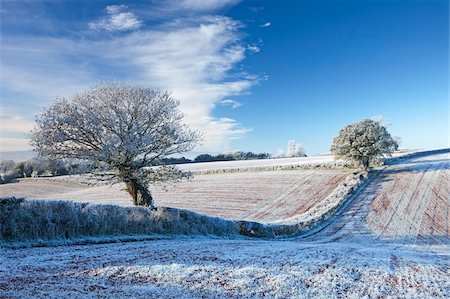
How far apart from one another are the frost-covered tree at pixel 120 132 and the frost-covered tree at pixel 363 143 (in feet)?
109

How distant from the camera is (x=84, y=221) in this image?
1820 cm

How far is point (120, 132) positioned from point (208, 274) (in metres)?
17.0

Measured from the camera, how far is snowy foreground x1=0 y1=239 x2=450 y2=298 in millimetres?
10289

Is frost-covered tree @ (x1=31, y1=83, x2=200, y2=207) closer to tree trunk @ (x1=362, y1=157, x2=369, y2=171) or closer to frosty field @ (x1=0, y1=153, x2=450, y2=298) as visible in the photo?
frosty field @ (x1=0, y1=153, x2=450, y2=298)

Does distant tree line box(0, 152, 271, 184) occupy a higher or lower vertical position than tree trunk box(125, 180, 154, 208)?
higher

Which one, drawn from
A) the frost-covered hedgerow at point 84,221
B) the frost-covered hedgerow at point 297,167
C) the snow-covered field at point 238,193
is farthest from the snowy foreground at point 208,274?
the frost-covered hedgerow at point 297,167

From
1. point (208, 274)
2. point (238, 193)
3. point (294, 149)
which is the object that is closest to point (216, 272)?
point (208, 274)

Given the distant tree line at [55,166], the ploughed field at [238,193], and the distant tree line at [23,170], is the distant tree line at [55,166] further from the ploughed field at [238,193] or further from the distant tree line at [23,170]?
the ploughed field at [238,193]

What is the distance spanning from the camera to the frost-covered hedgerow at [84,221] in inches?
640

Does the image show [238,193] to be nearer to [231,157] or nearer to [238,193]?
[238,193]

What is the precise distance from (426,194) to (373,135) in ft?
44.8

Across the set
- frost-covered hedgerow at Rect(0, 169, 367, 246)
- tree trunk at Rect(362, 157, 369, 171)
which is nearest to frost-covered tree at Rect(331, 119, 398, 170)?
tree trunk at Rect(362, 157, 369, 171)

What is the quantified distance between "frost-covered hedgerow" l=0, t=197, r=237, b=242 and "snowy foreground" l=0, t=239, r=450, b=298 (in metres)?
1.97

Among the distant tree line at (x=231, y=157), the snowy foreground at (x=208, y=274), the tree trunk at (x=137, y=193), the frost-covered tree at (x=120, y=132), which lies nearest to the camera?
the snowy foreground at (x=208, y=274)
